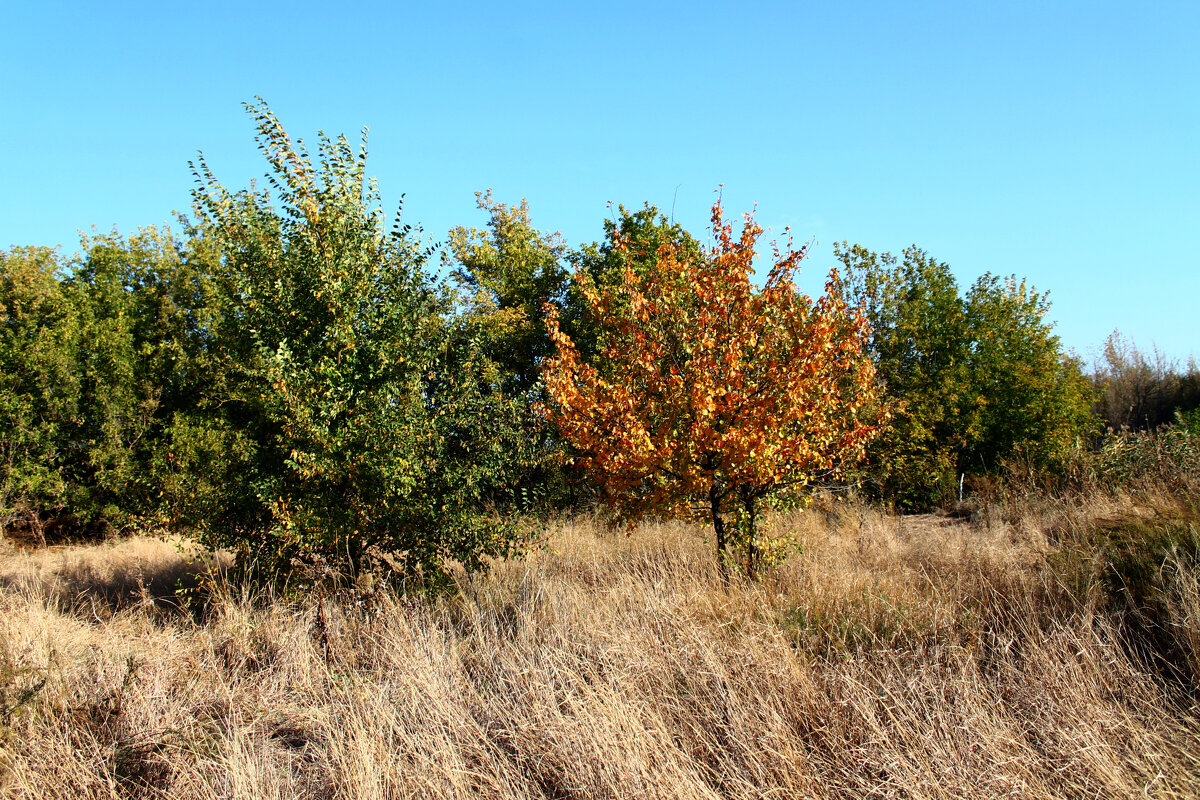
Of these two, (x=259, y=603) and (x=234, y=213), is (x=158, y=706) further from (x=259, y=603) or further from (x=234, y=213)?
(x=234, y=213)

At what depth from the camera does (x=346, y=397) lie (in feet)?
20.9

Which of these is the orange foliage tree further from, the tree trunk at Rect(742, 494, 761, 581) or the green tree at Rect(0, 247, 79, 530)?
the green tree at Rect(0, 247, 79, 530)

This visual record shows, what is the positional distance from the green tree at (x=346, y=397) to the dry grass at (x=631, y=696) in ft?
2.27

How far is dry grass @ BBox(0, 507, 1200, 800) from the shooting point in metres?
3.45

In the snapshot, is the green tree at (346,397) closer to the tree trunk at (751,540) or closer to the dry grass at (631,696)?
the dry grass at (631,696)

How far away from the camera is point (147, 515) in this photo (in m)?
7.45

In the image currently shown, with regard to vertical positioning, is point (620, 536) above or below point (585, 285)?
below

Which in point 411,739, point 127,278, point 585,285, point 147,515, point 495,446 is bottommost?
point 411,739

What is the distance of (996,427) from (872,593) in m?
14.2

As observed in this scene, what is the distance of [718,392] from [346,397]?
3.27 m

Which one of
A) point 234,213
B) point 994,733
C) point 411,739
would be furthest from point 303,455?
point 994,733

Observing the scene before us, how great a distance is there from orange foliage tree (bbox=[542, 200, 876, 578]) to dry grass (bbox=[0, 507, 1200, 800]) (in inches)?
35.9

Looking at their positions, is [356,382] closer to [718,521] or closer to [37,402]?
[718,521]

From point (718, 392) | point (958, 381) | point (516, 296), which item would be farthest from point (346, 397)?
point (958, 381)
